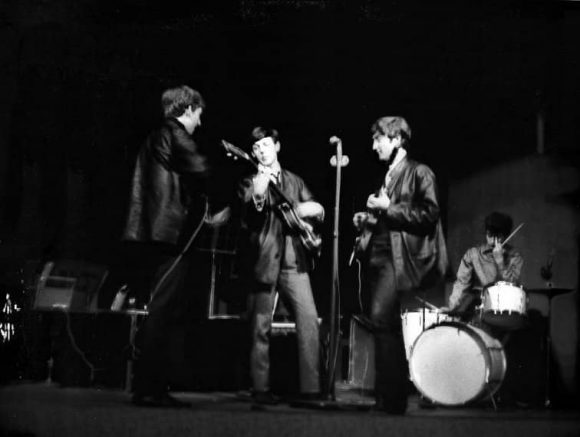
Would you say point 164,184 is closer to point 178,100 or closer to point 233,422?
point 178,100

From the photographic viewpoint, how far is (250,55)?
20.1 feet

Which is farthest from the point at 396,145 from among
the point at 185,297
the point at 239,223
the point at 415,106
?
the point at 185,297

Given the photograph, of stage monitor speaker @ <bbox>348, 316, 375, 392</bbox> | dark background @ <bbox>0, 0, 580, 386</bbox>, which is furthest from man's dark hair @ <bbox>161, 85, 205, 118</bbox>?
stage monitor speaker @ <bbox>348, 316, 375, 392</bbox>

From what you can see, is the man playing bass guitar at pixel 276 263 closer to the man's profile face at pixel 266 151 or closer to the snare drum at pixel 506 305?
the man's profile face at pixel 266 151

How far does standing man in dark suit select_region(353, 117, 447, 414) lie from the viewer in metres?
4.99

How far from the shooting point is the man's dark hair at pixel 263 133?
5.91 metres

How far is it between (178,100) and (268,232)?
3.97ft

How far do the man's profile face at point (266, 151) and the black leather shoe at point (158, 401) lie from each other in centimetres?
195

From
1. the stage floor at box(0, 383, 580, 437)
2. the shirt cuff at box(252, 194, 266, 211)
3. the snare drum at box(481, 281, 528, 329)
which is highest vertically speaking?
the shirt cuff at box(252, 194, 266, 211)

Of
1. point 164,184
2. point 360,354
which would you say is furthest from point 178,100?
point 360,354

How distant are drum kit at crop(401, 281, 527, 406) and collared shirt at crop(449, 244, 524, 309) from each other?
50 cm

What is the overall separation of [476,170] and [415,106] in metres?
0.95

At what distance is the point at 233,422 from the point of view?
16.2 feet

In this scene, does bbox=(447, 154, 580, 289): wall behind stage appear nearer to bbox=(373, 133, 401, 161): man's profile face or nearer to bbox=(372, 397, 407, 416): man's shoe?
bbox=(373, 133, 401, 161): man's profile face
